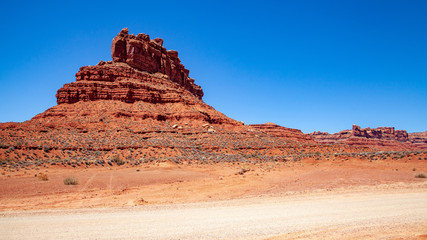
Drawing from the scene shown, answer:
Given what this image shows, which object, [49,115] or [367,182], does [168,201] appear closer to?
[367,182]

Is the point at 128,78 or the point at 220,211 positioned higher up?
the point at 128,78

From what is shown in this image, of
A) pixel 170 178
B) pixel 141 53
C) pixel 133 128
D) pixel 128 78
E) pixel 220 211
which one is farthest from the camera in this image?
pixel 141 53

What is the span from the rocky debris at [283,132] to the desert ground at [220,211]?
79.0 meters

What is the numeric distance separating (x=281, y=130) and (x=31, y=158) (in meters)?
86.5

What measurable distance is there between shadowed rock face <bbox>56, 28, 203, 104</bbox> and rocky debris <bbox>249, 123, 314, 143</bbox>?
44.0 meters

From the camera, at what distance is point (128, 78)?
6241 cm

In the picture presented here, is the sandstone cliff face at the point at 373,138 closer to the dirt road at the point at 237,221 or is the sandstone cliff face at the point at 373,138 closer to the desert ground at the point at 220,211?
the desert ground at the point at 220,211

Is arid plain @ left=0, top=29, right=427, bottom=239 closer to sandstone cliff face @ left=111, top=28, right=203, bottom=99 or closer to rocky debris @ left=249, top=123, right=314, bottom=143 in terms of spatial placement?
sandstone cliff face @ left=111, top=28, right=203, bottom=99

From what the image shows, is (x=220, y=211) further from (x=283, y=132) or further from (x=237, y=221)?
(x=283, y=132)

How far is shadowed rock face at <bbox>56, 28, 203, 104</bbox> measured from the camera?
187 ft

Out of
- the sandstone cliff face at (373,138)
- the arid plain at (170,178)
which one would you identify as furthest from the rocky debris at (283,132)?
the arid plain at (170,178)

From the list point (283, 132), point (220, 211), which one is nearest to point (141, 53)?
point (283, 132)

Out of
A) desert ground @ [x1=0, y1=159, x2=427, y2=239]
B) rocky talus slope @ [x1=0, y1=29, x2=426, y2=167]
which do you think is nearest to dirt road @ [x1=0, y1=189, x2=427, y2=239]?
desert ground @ [x1=0, y1=159, x2=427, y2=239]

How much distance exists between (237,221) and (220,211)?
1.68m
